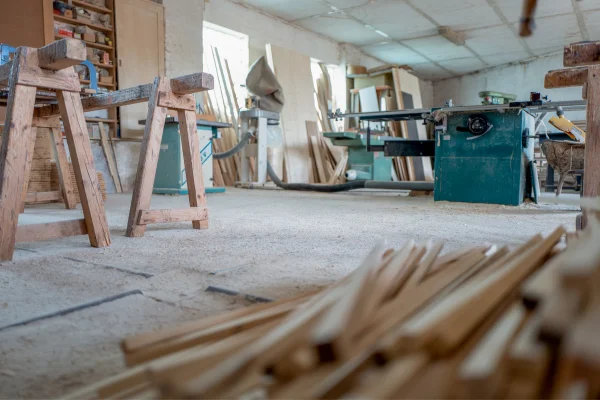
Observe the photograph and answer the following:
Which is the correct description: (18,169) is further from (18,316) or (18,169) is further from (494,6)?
(494,6)

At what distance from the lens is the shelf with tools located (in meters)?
5.40

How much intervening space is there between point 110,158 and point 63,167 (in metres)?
2.35

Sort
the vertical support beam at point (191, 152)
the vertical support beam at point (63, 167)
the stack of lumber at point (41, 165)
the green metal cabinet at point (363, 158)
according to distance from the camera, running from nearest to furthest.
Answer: the vertical support beam at point (191, 152), the vertical support beam at point (63, 167), the stack of lumber at point (41, 165), the green metal cabinet at point (363, 158)

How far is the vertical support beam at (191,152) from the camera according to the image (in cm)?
256

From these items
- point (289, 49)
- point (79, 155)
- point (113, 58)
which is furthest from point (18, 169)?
point (289, 49)

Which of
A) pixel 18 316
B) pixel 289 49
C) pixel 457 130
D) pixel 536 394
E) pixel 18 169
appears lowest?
pixel 18 316

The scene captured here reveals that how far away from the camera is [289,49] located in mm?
8289

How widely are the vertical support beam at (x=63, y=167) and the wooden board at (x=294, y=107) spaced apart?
4155mm

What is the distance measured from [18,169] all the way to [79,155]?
10.9 inches

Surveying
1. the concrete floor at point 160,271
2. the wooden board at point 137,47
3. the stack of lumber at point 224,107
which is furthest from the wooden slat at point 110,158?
the concrete floor at point 160,271

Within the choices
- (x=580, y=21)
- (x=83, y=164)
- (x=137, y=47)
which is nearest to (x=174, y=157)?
(x=137, y=47)

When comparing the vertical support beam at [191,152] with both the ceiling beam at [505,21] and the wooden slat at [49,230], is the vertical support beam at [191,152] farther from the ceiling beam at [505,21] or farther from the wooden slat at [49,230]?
the ceiling beam at [505,21]

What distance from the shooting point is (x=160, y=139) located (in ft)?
8.13

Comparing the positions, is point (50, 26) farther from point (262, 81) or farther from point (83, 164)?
point (83, 164)
